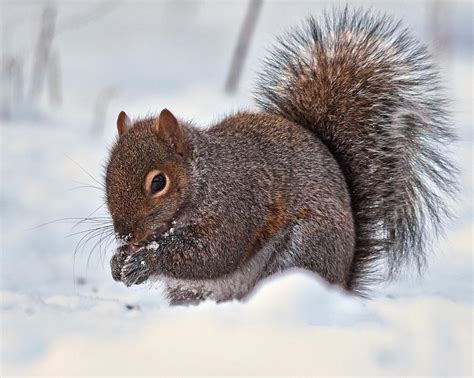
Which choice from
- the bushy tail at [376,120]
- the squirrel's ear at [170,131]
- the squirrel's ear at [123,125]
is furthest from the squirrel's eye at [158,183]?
the bushy tail at [376,120]

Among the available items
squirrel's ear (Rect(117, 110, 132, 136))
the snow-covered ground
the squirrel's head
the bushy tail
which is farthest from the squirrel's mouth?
the bushy tail

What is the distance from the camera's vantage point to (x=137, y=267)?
2721mm

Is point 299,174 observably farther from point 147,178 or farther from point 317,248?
point 147,178

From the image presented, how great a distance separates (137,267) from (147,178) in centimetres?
26

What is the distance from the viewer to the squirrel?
107 inches

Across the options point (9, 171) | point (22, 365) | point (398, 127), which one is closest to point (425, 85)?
point (398, 127)

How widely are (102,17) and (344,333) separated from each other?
656 cm

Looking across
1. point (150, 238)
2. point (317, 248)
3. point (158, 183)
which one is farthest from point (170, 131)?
point (317, 248)

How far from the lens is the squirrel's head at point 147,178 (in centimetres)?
259

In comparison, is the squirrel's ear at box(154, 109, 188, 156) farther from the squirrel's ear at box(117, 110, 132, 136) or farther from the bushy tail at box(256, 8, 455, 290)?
the bushy tail at box(256, 8, 455, 290)

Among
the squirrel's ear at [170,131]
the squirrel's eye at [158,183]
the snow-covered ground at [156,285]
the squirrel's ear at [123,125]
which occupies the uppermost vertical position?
the squirrel's ear at [170,131]

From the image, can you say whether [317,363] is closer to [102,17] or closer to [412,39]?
[412,39]

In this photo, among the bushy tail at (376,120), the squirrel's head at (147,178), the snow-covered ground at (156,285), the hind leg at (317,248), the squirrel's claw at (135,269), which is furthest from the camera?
the bushy tail at (376,120)

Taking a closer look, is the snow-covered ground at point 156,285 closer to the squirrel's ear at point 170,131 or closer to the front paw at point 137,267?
the front paw at point 137,267
